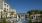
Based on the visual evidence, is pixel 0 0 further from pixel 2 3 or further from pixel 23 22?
pixel 23 22

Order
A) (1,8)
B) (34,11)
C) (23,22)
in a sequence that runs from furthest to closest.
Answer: (34,11) < (1,8) < (23,22)

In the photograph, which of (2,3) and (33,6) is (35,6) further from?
(2,3)

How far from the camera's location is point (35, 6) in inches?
352

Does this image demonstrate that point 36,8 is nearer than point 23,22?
No

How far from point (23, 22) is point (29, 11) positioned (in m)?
3.62

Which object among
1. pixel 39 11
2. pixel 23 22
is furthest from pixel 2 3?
pixel 23 22

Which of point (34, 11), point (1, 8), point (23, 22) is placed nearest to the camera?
point (23, 22)

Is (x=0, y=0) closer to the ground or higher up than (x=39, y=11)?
higher up

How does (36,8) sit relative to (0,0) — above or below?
below

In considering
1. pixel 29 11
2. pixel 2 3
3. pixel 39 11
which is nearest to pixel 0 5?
pixel 2 3

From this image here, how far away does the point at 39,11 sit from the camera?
9.19 meters

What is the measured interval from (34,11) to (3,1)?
2610 millimetres

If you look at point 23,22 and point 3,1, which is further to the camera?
point 3,1

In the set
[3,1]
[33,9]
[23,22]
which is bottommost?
[23,22]
